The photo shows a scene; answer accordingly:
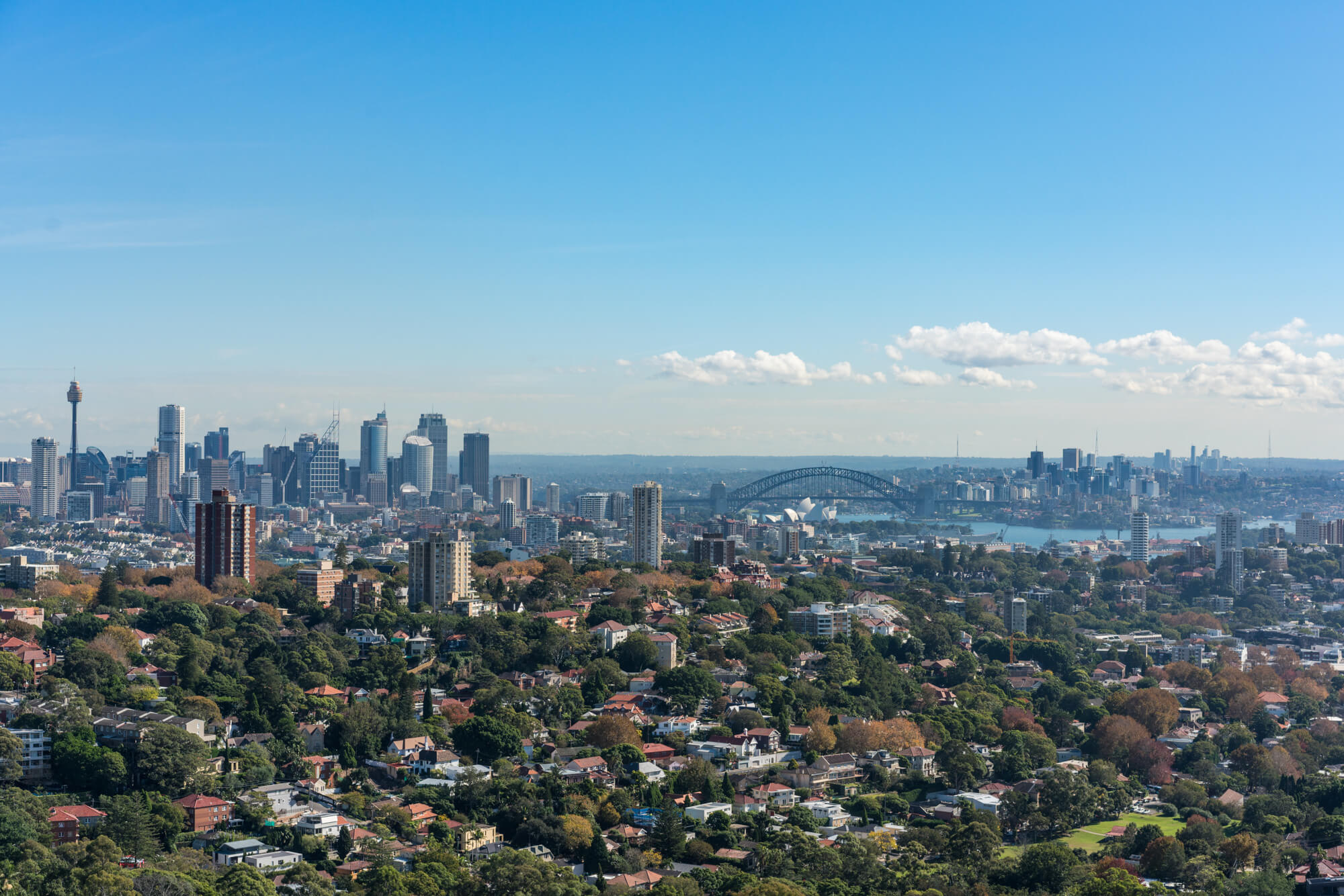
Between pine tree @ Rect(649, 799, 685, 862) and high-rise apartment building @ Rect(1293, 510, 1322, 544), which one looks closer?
pine tree @ Rect(649, 799, 685, 862)

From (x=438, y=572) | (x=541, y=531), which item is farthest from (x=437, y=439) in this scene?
(x=438, y=572)

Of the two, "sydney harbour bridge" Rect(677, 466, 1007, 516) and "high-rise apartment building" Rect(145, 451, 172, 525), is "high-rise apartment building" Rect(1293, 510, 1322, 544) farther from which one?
"high-rise apartment building" Rect(145, 451, 172, 525)

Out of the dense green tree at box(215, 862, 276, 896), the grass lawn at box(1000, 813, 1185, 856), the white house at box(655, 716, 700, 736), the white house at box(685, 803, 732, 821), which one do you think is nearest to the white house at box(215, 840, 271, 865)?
the dense green tree at box(215, 862, 276, 896)

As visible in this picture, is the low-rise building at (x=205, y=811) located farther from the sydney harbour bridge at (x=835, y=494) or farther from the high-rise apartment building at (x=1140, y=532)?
the sydney harbour bridge at (x=835, y=494)

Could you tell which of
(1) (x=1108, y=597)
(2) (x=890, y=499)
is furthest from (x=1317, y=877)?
(2) (x=890, y=499)

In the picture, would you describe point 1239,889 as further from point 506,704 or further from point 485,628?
point 485,628

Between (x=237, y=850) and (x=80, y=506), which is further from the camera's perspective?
(x=80, y=506)

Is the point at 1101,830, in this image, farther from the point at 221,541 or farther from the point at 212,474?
the point at 212,474
